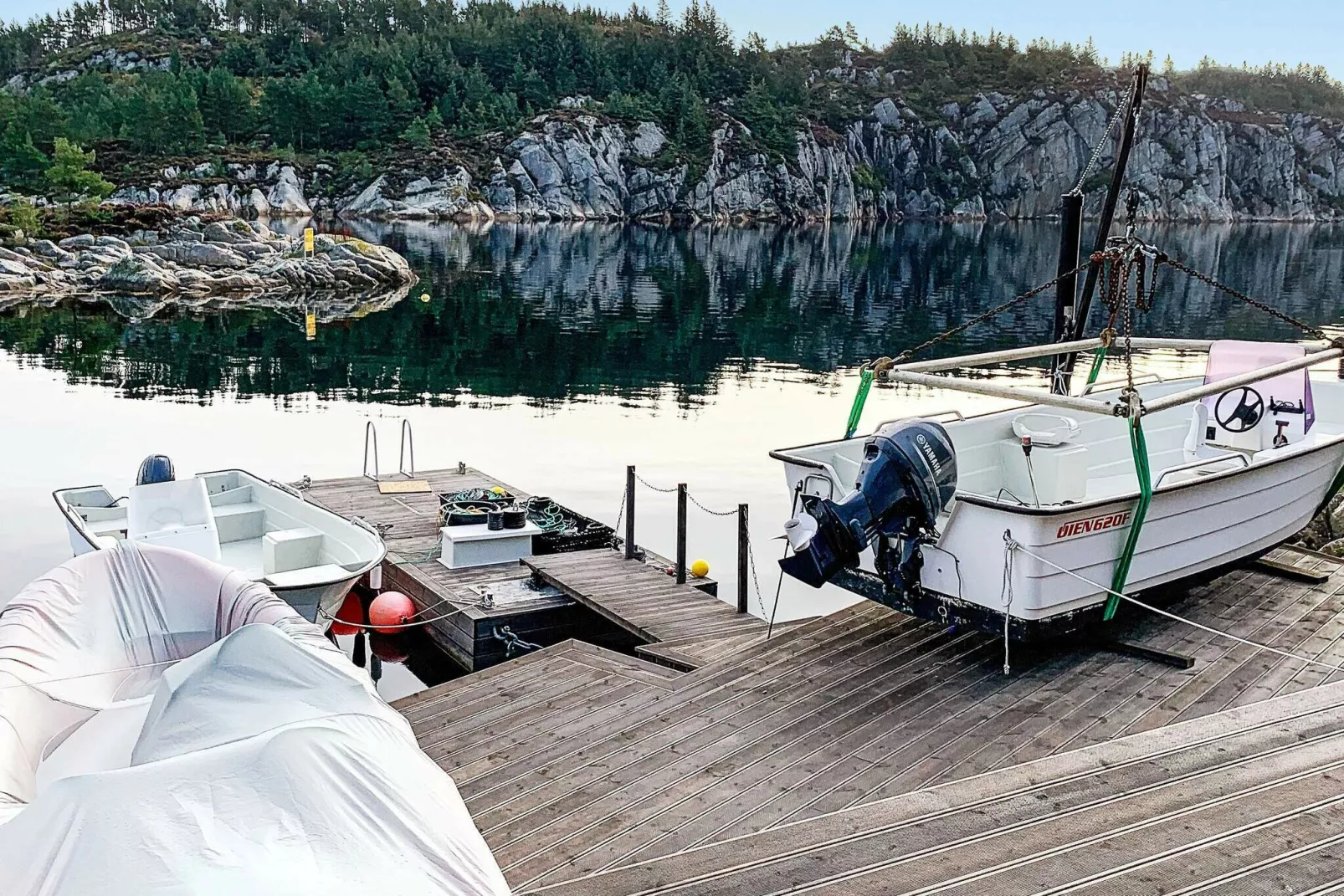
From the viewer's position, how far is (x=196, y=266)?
4972cm

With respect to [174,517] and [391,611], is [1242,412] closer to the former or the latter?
[391,611]

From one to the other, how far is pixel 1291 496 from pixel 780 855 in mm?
6595

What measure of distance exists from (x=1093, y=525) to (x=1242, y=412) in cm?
375

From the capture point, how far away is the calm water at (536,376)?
760 inches

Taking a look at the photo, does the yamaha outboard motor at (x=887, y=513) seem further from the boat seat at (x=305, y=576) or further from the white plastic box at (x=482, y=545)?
the white plastic box at (x=482, y=545)

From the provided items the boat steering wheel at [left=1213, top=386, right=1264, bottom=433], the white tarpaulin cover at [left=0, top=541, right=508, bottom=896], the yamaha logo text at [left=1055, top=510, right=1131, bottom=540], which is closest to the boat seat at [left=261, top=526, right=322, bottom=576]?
the white tarpaulin cover at [left=0, top=541, right=508, bottom=896]

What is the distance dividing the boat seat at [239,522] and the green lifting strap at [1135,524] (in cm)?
893

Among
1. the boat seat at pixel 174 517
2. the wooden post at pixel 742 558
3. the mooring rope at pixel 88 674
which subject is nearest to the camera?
the mooring rope at pixel 88 674

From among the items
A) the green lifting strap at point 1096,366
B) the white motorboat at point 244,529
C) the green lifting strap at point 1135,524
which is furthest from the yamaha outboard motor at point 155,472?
the green lifting strap at point 1096,366

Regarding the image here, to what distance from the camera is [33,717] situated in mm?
6418

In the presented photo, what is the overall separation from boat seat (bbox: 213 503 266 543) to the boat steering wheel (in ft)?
32.4

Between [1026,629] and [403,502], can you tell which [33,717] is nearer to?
[1026,629]

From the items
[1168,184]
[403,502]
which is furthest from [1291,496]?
[1168,184]

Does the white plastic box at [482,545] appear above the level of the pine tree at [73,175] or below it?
below
